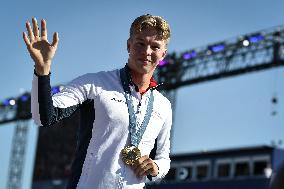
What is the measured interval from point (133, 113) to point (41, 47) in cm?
66

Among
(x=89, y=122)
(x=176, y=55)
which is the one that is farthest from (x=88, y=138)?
(x=176, y=55)

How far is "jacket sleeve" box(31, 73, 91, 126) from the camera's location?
346cm

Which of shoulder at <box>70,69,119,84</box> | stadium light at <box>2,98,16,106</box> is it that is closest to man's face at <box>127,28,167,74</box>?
shoulder at <box>70,69,119,84</box>

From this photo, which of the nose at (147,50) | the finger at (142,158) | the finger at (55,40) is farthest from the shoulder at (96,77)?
the finger at (142,158)

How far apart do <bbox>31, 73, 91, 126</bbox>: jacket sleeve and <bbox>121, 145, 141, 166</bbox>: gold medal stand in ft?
1.15

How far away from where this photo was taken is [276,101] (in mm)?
34000

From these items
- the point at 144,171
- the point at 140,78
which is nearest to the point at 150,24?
the point at 140,78

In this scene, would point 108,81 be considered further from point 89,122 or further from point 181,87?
point 181,87

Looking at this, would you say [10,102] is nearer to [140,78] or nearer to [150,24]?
[140,78]

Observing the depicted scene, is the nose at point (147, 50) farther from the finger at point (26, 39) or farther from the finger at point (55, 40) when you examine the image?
the finger at point (26, 39)

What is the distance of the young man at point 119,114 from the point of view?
3691mm

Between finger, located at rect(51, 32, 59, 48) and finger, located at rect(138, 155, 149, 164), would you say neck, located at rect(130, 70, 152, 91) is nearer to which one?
finger, located at rect(138, 155, 149, 164)

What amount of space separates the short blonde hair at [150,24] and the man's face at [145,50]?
22mm

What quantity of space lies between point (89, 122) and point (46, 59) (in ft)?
1.72
